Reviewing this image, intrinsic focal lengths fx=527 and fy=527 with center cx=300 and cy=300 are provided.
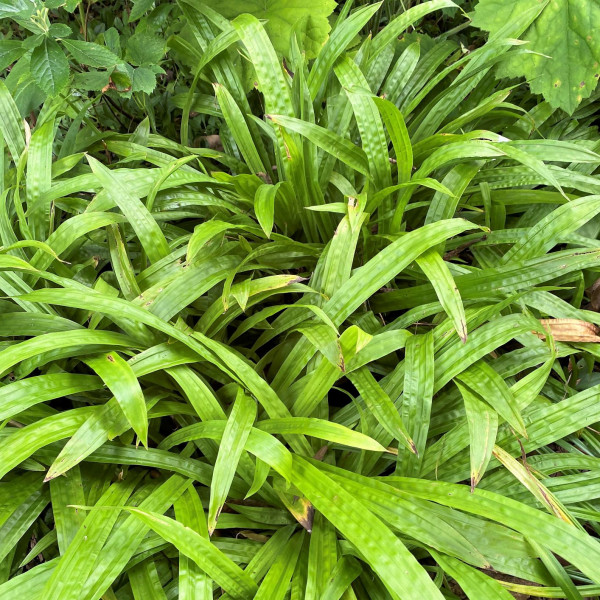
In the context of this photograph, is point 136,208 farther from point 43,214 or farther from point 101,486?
point 101,486

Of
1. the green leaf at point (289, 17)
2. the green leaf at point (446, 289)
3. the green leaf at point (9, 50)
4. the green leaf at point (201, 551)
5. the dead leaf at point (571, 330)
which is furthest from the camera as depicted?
the green leaf at point (289, 17)

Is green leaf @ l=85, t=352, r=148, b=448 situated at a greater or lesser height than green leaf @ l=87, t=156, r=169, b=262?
lesser

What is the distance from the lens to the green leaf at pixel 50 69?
46.5 inches

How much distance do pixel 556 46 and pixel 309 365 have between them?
3.56ft

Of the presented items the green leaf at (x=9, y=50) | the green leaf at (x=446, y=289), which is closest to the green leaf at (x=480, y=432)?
the green leaf at (x=446, y=289)

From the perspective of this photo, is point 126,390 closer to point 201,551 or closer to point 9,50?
point 201,551

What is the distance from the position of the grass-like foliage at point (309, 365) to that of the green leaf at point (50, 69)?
204 mm

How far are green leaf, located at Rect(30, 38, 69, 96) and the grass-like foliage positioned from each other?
0.67ft

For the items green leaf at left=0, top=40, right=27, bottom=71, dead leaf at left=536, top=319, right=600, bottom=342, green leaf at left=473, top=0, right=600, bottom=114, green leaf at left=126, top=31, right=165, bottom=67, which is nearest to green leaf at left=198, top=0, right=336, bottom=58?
green leaf at left=126, top=31, right=165, bottom=67

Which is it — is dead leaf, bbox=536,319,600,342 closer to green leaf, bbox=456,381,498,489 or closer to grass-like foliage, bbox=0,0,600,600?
grass-like foliage, bbox=0,0,600,600

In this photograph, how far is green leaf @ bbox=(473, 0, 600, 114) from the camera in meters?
1.37

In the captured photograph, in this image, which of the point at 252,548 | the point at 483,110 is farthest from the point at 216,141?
the point at 252,548

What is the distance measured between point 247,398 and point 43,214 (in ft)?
2.38

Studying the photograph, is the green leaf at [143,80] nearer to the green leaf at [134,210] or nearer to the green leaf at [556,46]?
the green leaf at [134,210]
